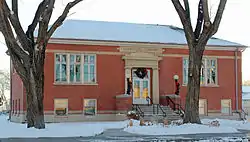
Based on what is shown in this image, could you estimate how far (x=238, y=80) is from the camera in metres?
A: 38.3

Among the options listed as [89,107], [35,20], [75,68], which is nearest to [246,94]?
[89,107]

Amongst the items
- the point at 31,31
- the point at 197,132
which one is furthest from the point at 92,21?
the point at 197,132

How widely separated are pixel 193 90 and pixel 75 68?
1210 centimetres

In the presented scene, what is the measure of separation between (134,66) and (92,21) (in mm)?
7390

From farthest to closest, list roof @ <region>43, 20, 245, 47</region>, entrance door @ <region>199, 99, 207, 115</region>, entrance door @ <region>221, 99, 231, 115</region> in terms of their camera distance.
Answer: entrance door @ <region>221, 99, 231, 115</region>
entrance door @ <region>199, 99, 207, 115</region>
roof @ <region>43, 20, 245, 47</region>

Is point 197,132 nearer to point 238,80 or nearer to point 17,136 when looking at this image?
point 17,136

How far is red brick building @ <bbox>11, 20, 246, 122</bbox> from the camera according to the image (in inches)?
1320

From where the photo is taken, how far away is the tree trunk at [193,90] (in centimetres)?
2425

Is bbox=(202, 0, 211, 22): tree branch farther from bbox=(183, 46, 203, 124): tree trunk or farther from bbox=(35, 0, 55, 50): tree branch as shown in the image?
bbox=(35, 0, 55, 50): tree branch

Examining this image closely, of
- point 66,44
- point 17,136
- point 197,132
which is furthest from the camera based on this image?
point 66,44

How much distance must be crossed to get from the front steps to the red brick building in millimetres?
1185

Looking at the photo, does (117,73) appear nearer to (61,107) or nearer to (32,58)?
(61,107)

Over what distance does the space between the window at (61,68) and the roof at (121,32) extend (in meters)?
1.52

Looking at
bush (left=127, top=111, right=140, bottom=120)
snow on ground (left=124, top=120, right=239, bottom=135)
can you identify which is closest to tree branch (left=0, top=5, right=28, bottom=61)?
snow on ground (left=124, top=120, right=239, bottom=135)
